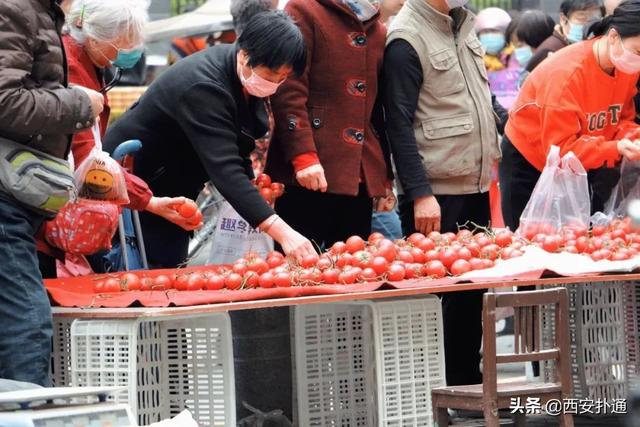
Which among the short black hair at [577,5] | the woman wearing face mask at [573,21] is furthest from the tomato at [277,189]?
the short black hair at [577,5]

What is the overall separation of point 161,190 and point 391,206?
1.17m

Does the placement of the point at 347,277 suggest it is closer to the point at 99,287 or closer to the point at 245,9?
the point at 99,287

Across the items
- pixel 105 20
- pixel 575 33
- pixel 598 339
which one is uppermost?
pixel 575 33

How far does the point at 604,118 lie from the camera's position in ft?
23.2

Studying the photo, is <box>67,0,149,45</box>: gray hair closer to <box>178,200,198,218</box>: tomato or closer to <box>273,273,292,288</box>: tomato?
<box>178,200,198,218</box>: tomato

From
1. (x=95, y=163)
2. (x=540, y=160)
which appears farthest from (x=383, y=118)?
(x=95, y=163)

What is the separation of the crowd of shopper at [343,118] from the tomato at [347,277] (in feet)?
0.76

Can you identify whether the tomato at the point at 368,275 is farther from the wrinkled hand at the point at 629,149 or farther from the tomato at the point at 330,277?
the wrinkled hand at the point at 629,149

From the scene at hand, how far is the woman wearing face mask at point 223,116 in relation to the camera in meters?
5.74

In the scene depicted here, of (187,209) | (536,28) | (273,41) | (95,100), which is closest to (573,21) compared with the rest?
(536,28)

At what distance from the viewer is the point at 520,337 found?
5.73m

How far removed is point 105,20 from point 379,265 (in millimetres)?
1487

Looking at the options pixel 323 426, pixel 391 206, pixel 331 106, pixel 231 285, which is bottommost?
pixel 323 426

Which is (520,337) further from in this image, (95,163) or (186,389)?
(95,163)
